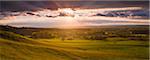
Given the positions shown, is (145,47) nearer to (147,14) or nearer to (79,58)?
(147,14)

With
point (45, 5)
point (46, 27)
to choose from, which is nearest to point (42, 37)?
point (46, 27)

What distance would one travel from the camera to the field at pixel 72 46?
3186 millimetres

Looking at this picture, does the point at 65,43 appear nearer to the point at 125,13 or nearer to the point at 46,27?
the point at 46,27

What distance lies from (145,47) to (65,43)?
751mm

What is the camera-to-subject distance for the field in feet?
10.5

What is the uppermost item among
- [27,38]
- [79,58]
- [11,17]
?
[11,17]

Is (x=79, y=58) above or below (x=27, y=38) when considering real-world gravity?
below

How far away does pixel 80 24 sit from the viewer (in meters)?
3.23

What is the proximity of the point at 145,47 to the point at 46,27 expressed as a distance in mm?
942

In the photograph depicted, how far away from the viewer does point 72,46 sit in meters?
3.21

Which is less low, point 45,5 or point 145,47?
point 45,5

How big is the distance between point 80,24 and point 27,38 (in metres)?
0.50

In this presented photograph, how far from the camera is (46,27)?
3209 millimetres

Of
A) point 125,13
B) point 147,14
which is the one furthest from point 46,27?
point 147,14
